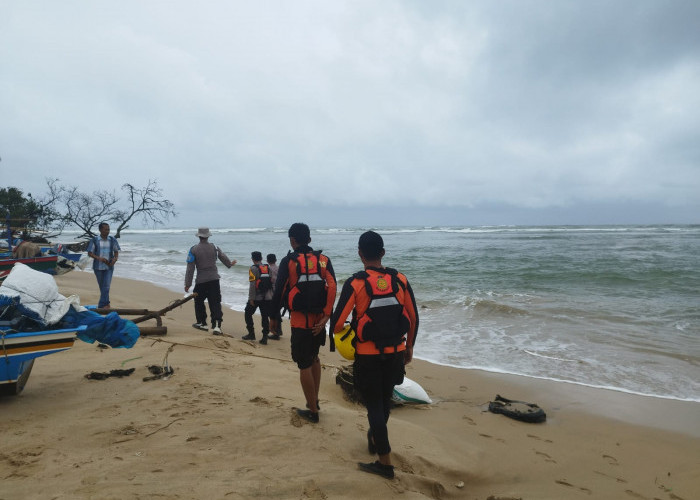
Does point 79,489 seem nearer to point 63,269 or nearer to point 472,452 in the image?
point 472,452

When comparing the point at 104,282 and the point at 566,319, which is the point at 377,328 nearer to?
the point at 104,282

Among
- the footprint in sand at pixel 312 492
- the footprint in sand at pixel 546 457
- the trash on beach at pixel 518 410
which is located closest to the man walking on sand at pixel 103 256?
the footprint in sand at pixel 312 492

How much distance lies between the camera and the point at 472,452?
4082 millimetres

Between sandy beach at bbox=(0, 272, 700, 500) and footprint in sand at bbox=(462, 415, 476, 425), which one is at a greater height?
sandy beach at bbox=(0, 272, 700, 500)

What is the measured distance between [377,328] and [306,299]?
910 mm

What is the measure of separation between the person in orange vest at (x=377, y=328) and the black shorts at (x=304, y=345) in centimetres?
59

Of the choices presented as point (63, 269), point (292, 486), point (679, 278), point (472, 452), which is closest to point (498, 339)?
Answer: point (472, 452)

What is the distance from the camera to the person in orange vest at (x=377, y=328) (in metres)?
3.09

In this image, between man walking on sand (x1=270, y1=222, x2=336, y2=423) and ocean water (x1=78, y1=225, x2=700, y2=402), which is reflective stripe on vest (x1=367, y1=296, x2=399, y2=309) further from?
ocean water (x1=78, y1=225, x2=700, y2=402)

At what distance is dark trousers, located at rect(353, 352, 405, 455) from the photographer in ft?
10.3

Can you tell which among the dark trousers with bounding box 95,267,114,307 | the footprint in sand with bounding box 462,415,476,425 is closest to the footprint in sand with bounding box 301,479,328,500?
the footprint in sand with bounding box 462,415,476,425

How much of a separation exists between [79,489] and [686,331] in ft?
35.9

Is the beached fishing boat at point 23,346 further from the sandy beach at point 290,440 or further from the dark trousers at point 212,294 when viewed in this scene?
the dark trousers at point 212,294

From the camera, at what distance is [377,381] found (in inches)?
126
